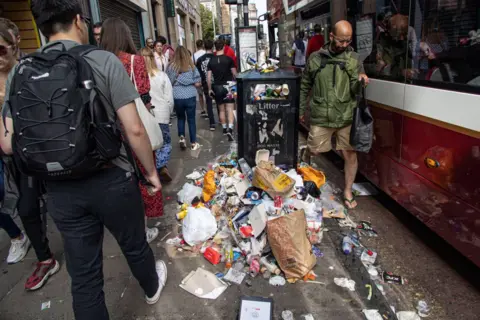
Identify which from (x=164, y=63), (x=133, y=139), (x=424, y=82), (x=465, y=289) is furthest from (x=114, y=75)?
(x=164, y=63)

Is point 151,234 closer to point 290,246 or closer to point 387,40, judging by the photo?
point 290,246

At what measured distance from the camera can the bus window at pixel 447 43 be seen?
2461mm

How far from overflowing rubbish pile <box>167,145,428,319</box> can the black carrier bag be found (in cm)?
66

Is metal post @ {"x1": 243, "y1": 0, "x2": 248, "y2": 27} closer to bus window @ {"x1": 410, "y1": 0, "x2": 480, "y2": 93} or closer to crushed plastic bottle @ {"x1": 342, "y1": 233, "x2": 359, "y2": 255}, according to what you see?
bus window @ {"x1": 410, "y1": 0, "x2": 480, "y2": 93}

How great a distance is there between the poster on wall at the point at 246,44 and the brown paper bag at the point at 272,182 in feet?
23.7

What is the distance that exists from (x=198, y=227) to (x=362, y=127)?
6.13 feet

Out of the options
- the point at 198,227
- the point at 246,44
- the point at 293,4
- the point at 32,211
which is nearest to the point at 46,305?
the point at 32,211

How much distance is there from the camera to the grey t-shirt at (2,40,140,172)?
1657mm

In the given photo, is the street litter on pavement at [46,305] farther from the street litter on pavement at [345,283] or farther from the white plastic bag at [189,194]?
the street litter on pavement at [345,283]

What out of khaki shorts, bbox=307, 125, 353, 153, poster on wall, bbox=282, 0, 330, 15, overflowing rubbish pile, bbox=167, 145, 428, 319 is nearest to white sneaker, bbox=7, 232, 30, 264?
overflowing rubbish pile, bbox=167, 145, 428, 319

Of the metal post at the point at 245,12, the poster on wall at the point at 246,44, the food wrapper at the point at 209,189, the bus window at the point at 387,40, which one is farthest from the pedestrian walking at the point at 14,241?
the metal post at the point at 245,12

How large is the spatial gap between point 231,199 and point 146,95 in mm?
1330

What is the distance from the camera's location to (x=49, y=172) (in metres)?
1.59

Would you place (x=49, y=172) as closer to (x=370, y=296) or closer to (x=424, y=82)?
(x=370, y=296)
